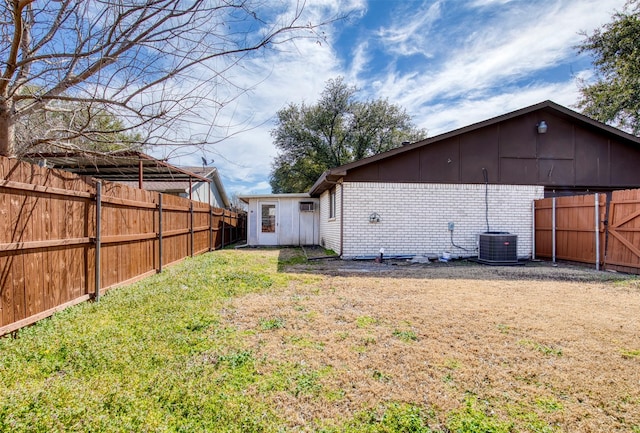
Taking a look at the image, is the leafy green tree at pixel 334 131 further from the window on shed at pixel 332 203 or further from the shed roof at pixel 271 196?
the window on shed at pixel 332 203

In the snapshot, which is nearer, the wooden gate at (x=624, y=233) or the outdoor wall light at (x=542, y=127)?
the wooden gate at (x=624, y=233)

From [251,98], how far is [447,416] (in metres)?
3.37

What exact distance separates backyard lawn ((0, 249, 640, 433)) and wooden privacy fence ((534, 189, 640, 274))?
11.3 ft

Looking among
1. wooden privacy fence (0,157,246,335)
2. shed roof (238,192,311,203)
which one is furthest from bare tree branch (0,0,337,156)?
shed roof (238,192,311,203)

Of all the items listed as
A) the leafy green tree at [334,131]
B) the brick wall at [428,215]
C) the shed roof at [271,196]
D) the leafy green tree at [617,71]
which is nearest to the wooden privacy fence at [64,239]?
the brick wall at [428,215]

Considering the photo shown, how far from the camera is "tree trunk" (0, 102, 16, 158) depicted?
3369mm

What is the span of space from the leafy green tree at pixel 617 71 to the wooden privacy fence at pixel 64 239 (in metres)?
18.3

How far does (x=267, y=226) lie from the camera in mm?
15094

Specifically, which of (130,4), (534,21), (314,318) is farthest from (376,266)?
(534,21)

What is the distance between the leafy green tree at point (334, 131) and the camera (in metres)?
23.4

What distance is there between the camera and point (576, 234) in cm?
875

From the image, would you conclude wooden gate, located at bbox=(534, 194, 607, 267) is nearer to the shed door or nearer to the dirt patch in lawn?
the dirt patch in lawn

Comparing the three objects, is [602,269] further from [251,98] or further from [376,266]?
[251,98]

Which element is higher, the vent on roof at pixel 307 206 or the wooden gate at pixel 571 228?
the vent on roof at pixel 307 206
